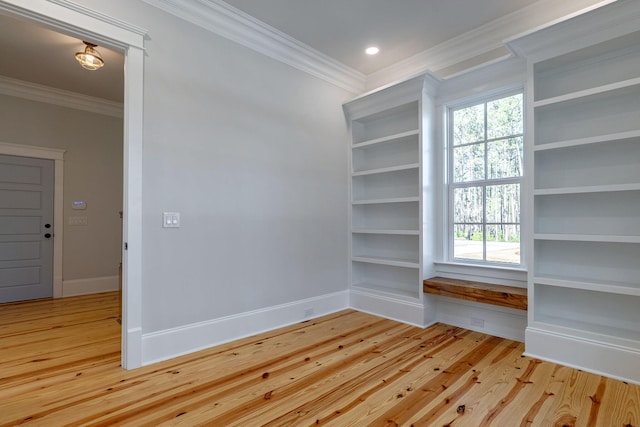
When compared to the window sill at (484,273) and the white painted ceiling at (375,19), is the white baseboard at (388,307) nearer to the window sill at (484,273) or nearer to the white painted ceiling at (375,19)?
the window sill at (484,273)

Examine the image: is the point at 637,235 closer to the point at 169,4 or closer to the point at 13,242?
the point at 169,4

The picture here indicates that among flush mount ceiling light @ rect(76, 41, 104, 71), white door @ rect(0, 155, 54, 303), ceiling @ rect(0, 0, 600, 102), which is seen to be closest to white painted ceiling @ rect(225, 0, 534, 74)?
ceiling @ rect(0, 0, 600, 102)

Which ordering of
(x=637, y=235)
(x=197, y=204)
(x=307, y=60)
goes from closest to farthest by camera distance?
1. (x=637, y=235)
2. (x=197, y=204)
3. (x=307, y=60)

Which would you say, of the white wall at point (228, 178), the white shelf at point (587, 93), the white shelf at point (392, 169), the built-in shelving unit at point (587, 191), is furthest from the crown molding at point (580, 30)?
the white wall at point (228, 178)

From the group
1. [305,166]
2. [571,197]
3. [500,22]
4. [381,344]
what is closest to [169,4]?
[305,166]

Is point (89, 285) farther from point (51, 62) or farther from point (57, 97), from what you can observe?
point (51, 62)

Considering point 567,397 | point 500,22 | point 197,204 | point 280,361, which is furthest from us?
point 500,22

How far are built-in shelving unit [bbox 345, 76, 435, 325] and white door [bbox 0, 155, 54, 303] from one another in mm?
4437

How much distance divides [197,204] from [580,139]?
3144 mm

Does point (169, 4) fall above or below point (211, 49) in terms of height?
above

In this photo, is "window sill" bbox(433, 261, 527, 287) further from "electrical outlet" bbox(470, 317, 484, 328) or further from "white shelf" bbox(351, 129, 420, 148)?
"white shelf" bbox(351, 129, 420, 148)

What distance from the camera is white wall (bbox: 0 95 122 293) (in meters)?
4.58

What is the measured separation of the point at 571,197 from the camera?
269 centimetres

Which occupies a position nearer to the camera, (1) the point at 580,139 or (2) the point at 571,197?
(1) the point at 580,139
